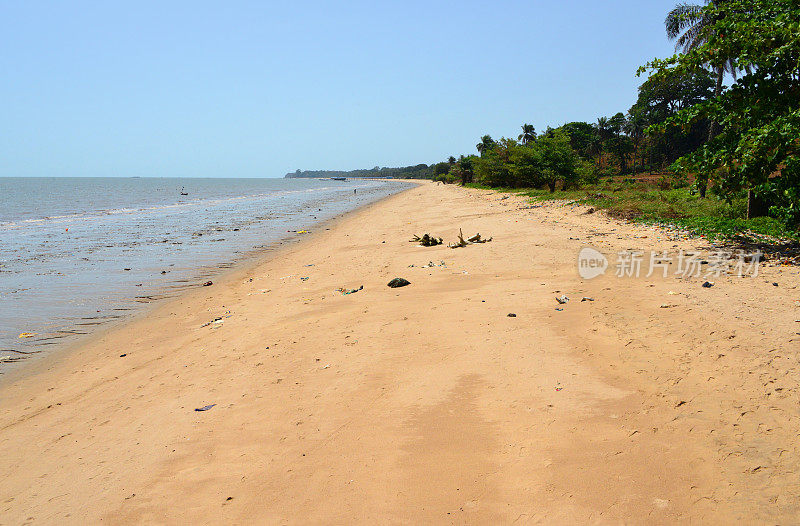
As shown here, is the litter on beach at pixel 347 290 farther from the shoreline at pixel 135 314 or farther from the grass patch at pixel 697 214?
the grass patch at pixel 697 214

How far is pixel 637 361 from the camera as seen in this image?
4.43 metres

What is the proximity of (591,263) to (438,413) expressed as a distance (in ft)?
19.5

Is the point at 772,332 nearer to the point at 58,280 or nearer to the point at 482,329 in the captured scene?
the point at 482,329

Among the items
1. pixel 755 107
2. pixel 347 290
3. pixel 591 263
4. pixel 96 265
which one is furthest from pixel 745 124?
pixel 96 265

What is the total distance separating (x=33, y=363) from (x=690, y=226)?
530 inches

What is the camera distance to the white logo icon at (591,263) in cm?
793

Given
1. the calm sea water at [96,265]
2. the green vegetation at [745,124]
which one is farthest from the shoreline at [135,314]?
the green vegetation at [745,124]

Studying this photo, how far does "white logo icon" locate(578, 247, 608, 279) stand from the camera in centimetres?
793

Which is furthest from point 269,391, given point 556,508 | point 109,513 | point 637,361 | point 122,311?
point 122,311

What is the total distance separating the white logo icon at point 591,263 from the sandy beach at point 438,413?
0.64 meters

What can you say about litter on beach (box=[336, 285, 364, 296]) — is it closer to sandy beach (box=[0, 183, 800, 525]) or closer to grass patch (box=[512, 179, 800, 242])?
sandy beach (box=[0, 183, 800, 525])

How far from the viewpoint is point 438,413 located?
382 centimetres

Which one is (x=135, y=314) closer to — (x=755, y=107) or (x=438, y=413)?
(x=438, y=413)

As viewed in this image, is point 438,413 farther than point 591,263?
No
